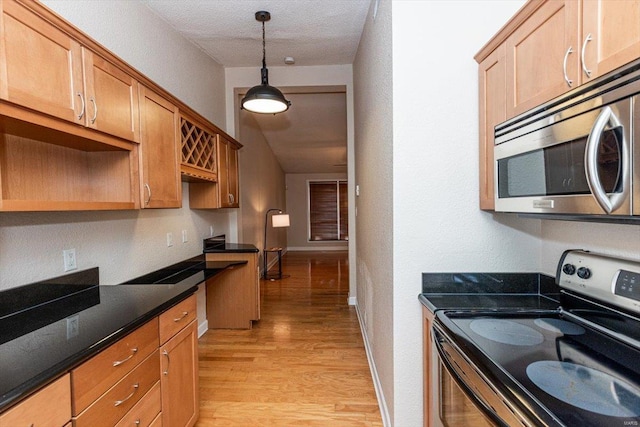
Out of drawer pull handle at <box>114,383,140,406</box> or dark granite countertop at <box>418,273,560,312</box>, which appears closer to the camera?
drawer pull handle at <box>114,383,140,406</box>

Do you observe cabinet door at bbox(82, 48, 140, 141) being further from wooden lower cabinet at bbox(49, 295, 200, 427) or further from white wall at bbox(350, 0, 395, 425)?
white wall at bbox(350, 0, 395, 425)

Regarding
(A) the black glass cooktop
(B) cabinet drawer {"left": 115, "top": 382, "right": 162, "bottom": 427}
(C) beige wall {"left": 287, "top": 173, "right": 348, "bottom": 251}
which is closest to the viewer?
(A) the black glass cooktop

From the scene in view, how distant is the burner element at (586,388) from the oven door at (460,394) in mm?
121

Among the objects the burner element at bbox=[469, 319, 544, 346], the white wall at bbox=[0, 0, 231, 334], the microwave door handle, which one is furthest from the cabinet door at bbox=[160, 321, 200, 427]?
the microwave door handle

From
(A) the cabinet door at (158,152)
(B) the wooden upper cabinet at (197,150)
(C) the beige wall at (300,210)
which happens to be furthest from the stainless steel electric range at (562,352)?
(C) the beige wall at (300,210)

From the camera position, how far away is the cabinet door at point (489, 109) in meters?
1.41

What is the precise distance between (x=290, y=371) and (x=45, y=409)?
6.33 ft

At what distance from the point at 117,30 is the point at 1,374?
2165 mm

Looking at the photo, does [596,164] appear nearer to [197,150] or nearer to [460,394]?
[460,394]

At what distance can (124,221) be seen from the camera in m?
2.19

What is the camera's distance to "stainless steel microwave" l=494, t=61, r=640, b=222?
2.70 feet

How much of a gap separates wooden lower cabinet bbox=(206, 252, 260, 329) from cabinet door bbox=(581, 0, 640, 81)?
3088 mm

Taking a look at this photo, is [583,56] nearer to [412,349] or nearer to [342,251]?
[412,349]

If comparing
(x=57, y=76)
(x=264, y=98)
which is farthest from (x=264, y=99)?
(x=57, y=76)
